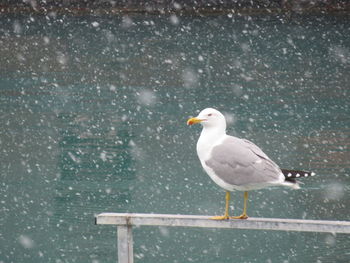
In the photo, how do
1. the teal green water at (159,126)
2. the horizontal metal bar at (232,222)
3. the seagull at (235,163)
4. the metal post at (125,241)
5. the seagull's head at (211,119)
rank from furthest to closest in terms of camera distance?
1. the teal green water at (159,126)
2. the seagull's head at (211,119)
3. the seagull at (235,163)
4. the metal post at (125,241)
5. the horizontal metal bar at (232,222)

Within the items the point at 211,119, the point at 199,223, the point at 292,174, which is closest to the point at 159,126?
the point at 211,119

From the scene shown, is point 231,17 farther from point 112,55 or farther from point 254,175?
point 254,175

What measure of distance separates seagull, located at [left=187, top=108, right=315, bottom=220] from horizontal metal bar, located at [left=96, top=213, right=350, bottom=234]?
0.11 metres

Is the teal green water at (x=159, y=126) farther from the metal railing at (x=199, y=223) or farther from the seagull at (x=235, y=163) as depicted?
the metal railing at (x=199, y=223)

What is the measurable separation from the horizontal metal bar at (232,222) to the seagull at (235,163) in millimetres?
110

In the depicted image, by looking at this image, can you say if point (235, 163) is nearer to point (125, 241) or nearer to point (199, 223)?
point (199, 223)

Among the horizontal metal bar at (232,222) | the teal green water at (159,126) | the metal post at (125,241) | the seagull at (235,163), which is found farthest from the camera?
the teal green water at (159,126)

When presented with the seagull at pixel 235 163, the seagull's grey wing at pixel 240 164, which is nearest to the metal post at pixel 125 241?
the seagull at pixel 235 163

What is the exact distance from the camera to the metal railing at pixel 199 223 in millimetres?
2156

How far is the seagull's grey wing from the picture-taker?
7.95ft

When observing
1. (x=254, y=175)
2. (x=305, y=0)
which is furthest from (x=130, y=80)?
(x=254, y=175)

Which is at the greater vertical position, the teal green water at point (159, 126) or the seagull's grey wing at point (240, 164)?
the teal green water at point (159, 126)

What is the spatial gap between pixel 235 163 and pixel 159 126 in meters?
4.70

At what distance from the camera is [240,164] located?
2.47 m
